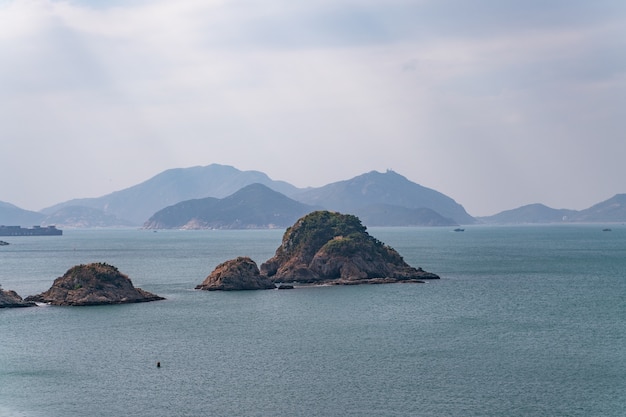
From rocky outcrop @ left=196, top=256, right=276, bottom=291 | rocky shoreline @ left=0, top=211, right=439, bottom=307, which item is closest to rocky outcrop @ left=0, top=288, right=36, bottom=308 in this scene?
rocky shoreline @ left=0, top=211, right=439, bottom=307

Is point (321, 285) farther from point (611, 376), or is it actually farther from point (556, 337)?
point (611, 376)

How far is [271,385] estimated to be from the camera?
6825 centimetres

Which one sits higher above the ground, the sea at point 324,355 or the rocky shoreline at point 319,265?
the rocky shoreline at point 319,265

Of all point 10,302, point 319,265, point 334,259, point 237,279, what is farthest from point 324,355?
point 334,259

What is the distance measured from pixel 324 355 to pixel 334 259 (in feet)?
239

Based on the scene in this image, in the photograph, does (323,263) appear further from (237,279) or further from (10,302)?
(10,302)

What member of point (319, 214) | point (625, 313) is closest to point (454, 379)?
point (625, 313)

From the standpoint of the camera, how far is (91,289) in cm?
11956

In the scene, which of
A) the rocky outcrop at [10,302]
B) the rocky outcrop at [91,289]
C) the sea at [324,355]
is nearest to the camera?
the sea at [324,355]

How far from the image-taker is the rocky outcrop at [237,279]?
5517 inches

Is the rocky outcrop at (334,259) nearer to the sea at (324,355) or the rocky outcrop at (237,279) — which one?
the rocky outcrop at (237,279)

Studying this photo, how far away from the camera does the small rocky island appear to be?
142375 mm

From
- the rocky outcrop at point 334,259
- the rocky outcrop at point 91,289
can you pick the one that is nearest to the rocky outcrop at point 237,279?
the rocky outcrop at point 334,259

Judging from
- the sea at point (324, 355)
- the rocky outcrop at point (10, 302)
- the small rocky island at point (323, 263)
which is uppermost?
the small rocky island at point (323, 263)
